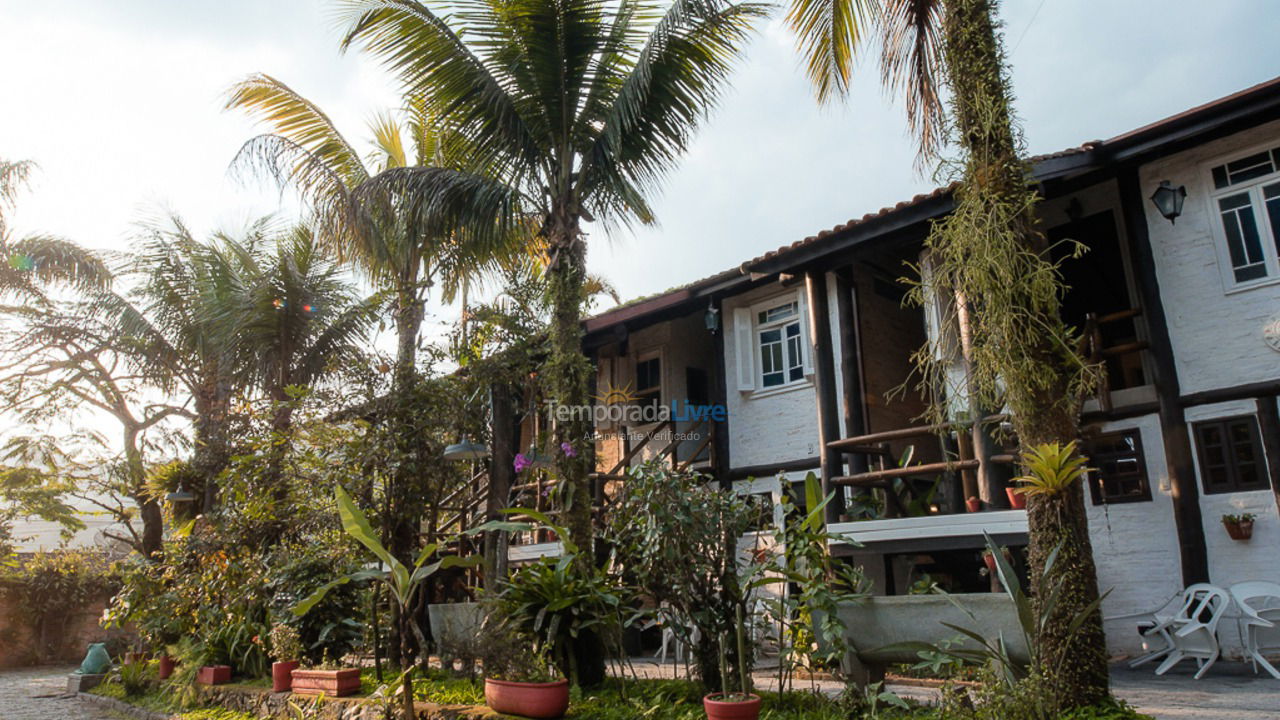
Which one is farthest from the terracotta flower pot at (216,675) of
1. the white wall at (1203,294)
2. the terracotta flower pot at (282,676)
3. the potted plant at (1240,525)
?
the white wall at (1203,294)

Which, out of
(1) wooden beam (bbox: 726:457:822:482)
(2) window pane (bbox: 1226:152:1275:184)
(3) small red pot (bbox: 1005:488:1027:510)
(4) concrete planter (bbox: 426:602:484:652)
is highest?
(2) window pane (bbox: 1226:152:1275:184)

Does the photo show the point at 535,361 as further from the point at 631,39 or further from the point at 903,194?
the point at 903,194

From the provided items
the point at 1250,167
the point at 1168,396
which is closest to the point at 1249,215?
the point at 1250,167

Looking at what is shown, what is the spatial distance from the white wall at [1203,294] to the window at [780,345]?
4490mm

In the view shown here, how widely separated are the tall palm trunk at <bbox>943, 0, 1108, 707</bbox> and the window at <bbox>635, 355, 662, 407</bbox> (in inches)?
374

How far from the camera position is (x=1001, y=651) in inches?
187

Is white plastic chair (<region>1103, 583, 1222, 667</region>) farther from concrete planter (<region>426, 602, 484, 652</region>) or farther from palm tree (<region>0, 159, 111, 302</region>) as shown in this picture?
palm tree (<region>0, 159, 111, 302</region>)

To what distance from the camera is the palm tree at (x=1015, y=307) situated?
4.53m

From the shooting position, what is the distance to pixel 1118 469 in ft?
30.9

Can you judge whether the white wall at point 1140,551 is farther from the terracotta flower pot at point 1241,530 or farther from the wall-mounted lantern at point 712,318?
the wall-mounted lantern at point 712,318

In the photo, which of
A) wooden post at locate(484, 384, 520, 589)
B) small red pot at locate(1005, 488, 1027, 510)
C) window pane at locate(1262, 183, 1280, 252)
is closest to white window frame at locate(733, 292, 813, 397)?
wooden post at locate(484, 384, 520, 589)

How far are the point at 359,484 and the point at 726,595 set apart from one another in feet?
14.7

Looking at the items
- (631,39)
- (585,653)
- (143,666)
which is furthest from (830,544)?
(143,666)

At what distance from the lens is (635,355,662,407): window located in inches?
573
